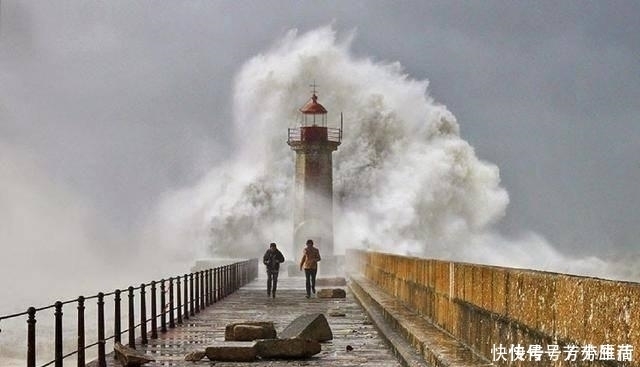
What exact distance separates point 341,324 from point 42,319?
4879cm

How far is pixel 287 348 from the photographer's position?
13.3 metres

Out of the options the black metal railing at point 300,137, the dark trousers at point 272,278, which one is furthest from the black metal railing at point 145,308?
the black metal railing at point 300,137

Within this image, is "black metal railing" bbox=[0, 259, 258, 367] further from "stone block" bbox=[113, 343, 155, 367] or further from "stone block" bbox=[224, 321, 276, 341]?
"stone block" bbox=[224, 321, 276, 341]

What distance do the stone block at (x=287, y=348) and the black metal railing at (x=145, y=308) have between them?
1661 mm

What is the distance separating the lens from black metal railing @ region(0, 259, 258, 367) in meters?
9.83

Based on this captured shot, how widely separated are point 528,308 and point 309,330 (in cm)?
691

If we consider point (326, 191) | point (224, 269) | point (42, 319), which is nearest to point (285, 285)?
point (224, 269)

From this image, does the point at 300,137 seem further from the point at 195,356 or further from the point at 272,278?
the point at 195,356

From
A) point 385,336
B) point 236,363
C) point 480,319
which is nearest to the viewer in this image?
point 480,319

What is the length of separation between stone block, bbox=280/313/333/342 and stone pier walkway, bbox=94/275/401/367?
0.44ft

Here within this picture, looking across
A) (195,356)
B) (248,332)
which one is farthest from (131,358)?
(248,332)

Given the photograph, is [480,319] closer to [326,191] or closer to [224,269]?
[224,269]

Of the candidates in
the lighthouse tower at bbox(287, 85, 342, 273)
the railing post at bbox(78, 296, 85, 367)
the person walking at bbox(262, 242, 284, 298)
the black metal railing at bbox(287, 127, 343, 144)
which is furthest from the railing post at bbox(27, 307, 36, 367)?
the black metal railing at bbox(287, 127, 343, 144)

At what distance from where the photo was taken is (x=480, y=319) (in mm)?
9969
